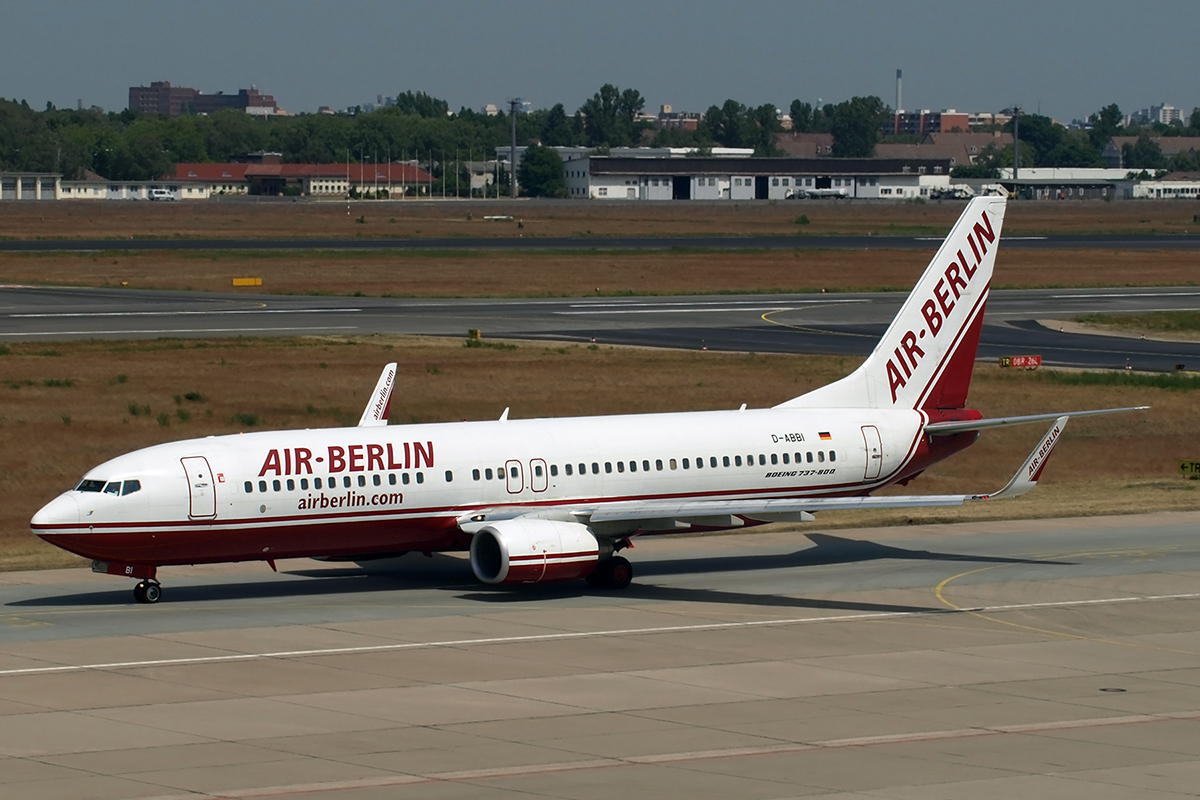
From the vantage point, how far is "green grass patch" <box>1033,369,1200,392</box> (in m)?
79.8

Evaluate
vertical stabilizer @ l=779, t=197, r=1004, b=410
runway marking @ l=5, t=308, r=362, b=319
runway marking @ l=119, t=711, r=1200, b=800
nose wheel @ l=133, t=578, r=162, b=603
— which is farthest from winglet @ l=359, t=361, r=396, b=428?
runway marking @ l=5, t=308, r=362, b=319

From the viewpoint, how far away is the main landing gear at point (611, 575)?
138 ft

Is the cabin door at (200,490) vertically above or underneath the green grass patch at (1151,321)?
above

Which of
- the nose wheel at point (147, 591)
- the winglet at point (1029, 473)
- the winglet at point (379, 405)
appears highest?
the winglet at point (379, 405)

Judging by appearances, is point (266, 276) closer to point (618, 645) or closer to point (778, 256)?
point (778, 256)

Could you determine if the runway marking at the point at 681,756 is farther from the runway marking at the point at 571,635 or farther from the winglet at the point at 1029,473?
the winglet at the point at 1029,473

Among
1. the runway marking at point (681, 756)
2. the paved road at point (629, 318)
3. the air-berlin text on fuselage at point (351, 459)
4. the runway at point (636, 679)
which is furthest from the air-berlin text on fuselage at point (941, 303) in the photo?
the paved road at point (629, 318)

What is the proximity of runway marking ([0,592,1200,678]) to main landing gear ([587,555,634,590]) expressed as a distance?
441 centimetres

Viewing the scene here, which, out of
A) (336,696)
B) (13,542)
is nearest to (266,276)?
(13,542)

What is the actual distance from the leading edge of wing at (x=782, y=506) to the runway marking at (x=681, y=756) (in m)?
10.9

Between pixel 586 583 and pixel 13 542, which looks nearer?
pixel 586 583

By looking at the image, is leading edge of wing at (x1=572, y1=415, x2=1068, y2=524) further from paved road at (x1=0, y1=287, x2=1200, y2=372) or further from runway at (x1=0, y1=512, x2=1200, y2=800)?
paved road at (x1=0, y1=287, x2=1200, y2=372)

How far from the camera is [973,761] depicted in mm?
26703

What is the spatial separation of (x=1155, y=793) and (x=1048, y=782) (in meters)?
1.49
